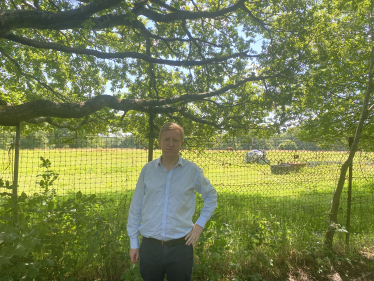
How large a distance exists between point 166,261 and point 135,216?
0.45 meters

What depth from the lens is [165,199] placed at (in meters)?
1.96

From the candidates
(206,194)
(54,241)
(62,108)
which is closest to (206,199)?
(206,194)

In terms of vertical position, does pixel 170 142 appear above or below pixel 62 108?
below

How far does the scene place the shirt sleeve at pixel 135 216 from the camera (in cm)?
206

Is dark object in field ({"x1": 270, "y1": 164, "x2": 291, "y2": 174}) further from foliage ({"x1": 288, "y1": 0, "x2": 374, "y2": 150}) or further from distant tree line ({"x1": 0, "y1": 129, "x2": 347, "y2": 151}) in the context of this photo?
foliage ({"x1": 288, "y1": 0, "x2": 374, "y2": 150})

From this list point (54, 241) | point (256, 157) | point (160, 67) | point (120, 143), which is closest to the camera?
point (54, 241)

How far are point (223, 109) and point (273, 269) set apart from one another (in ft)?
13.1

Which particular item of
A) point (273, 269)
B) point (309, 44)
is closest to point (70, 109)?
point (273, 269)

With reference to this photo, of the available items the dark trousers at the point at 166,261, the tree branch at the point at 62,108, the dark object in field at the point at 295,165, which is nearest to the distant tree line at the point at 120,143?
the dark object in field at the point at 295,165

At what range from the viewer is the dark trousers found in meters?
1.93

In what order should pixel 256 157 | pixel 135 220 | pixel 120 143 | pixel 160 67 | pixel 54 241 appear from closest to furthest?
pixel 135 220 < pixel 54 241 < pixel 120 143 < pixel 256 157 < pixel 160 67

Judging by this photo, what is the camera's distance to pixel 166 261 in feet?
6.34

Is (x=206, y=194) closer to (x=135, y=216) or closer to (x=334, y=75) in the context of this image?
(x=135, y=216)

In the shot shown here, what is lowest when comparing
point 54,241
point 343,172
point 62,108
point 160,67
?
point 54,241
